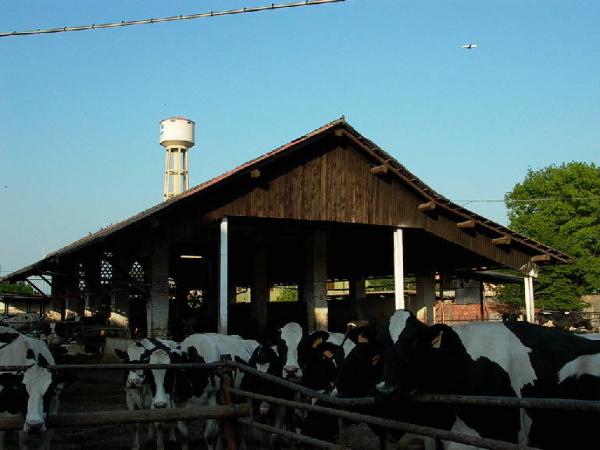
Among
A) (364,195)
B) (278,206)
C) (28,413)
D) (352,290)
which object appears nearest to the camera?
(28,413)

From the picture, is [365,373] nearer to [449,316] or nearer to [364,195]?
[364,195]

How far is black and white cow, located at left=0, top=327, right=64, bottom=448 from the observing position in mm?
6371

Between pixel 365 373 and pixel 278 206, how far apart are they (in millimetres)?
10525

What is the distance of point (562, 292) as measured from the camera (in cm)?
4856

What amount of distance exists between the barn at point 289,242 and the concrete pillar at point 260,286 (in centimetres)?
3

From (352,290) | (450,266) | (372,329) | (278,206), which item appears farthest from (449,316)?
(372,329)

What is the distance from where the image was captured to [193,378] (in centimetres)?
993

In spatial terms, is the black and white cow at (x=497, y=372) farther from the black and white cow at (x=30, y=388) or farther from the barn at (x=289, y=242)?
the barn at (x=289, y=242)

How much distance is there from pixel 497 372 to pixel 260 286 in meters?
17.0

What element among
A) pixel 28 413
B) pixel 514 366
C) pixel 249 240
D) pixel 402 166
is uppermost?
pixel 402 166

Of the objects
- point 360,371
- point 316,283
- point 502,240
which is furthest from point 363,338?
point 502,240

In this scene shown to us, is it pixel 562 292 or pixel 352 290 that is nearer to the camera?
pixel 352 290

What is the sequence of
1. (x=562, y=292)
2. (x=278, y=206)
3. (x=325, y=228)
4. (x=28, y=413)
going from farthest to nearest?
(x=562, y=292) → (x=325, y=228) → (x=278, y=206) → (x=28, y=413)

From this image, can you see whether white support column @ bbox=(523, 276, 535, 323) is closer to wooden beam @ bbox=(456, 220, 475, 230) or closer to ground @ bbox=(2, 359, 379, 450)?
wooden beam @ bbox=(456, 220, 475, 230)
